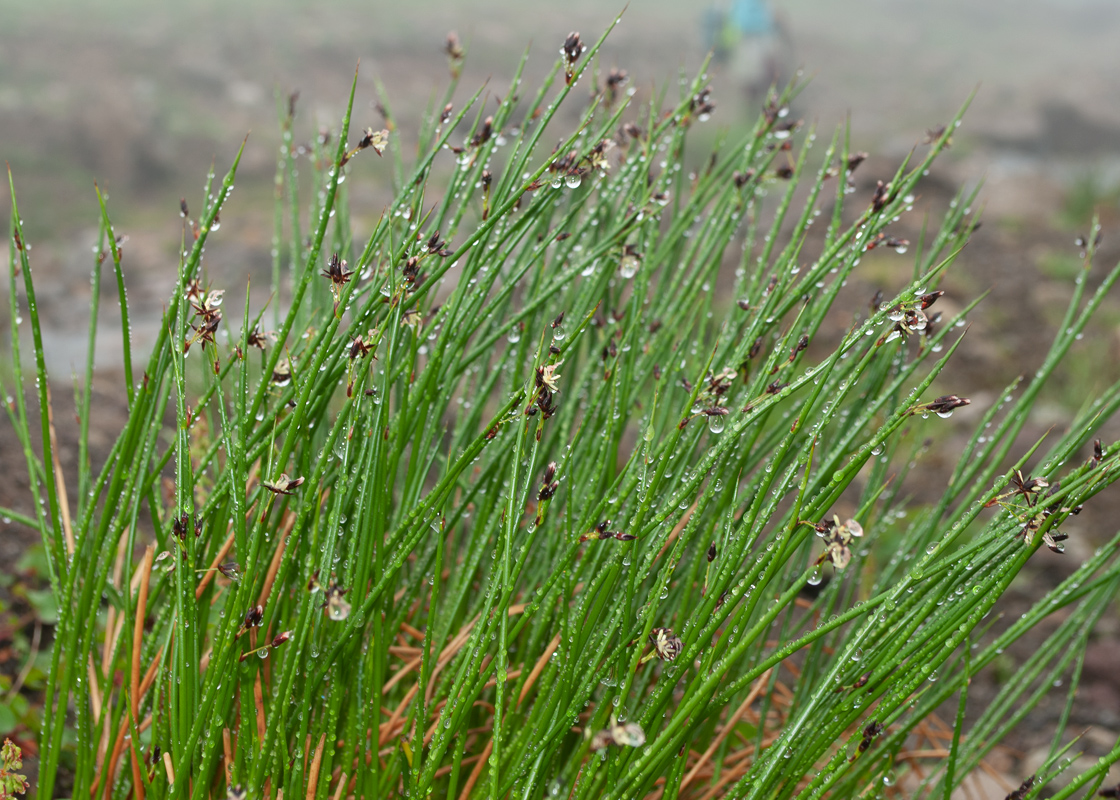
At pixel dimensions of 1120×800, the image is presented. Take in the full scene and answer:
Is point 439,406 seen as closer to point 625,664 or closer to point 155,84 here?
point 625,664

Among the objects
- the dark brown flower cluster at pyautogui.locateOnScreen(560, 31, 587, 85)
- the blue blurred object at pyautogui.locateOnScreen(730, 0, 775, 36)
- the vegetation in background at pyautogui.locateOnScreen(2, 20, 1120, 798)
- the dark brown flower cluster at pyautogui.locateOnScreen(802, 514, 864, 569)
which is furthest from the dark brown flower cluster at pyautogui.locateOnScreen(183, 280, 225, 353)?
the blue blurred object at pyautogui.locateOnScreen(730, 0, 775, 36)

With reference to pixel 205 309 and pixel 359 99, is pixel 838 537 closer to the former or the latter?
pixel 205 309

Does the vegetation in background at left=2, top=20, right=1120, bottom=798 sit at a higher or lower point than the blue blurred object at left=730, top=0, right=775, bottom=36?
lower

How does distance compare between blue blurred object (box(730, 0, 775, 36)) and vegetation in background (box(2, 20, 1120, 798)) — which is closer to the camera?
vegetation in background (box(2, 20, 1120, 798))

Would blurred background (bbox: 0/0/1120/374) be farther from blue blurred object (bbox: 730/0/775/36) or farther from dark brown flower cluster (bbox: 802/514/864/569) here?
dark brown flower cluster (bbox: 802/514/864/569)

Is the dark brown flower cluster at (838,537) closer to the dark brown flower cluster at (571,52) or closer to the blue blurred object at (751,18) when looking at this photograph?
the dark brown flower cluster at (571,52)

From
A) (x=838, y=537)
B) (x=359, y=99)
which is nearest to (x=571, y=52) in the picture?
(x=838, y=537)

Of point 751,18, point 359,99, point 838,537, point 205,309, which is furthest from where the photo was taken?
point 359,99

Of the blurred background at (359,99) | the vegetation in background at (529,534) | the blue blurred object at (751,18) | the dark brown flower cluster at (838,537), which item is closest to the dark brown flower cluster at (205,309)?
the vegetation in background at (529,534)

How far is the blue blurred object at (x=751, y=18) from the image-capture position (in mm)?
9734

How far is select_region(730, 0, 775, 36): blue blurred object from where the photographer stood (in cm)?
973

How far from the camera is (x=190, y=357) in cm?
414

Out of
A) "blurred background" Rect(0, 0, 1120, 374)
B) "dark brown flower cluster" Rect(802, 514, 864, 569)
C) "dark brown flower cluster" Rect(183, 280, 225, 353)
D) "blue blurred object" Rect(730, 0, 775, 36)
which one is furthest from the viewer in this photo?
"blue blurred object" Rect(730, 0, 775, 36)

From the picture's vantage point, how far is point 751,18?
9.79 metres
